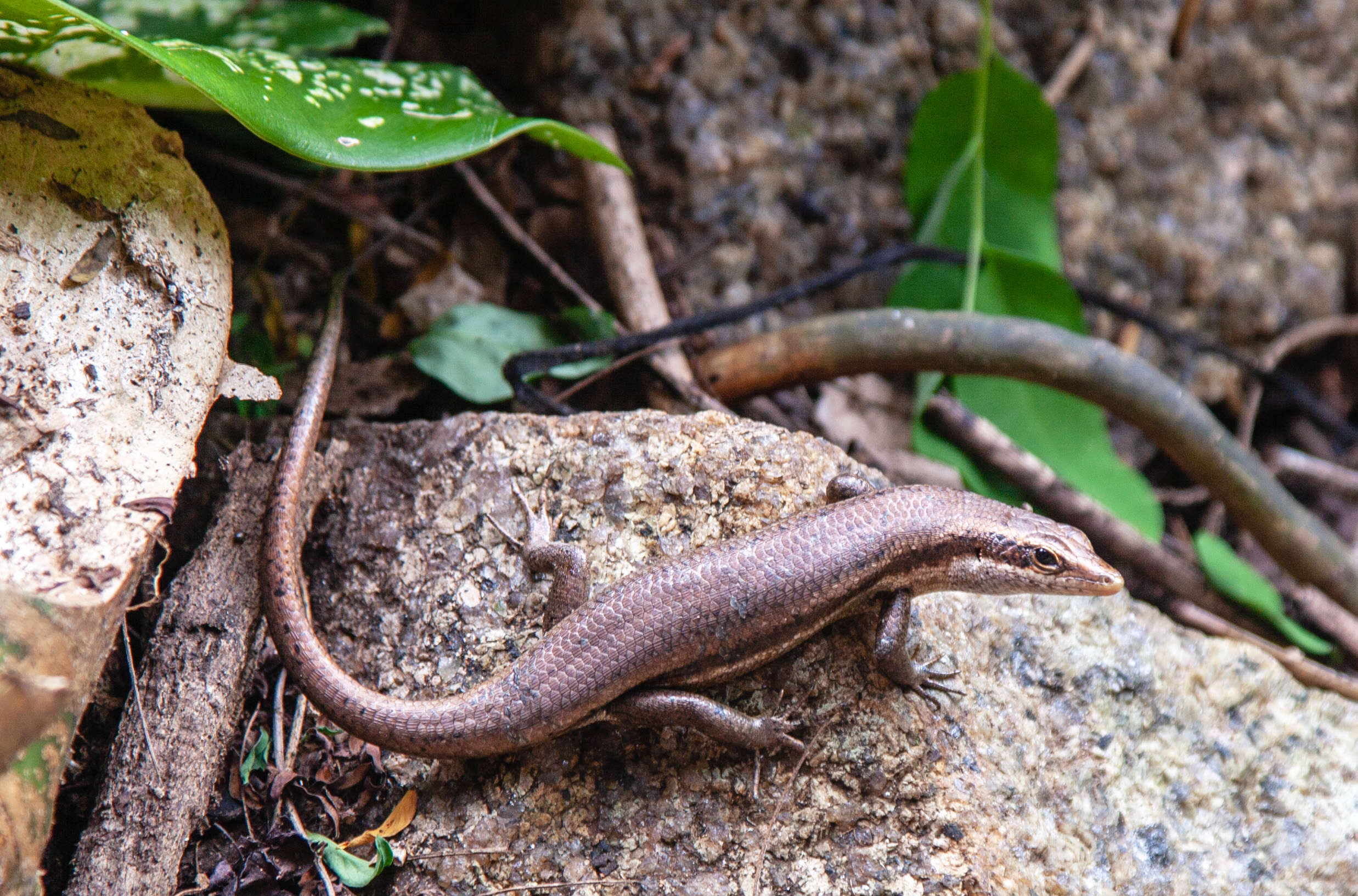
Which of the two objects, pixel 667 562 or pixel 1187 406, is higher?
pixel 1187 406

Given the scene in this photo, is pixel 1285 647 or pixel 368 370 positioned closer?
pixel 368 370

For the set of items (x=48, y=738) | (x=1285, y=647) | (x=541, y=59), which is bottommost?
(x=1285, y=647)

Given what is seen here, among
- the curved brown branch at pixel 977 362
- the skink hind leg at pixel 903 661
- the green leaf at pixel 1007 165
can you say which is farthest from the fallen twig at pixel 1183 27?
the skink hind leg at pixel 903 661

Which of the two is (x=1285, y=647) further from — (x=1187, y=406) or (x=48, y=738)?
(x=48, y=738)

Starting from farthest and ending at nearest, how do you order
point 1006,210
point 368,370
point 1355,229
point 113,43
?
point 1355,229 < point 1006,210 < point 368,370 < point 113,43

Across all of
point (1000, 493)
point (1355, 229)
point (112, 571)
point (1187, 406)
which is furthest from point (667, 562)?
point (1355, 229)

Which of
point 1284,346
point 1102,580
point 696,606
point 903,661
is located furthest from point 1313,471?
point 696,606

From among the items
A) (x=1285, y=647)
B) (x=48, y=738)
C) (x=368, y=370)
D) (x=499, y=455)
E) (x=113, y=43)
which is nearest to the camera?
(x=48, y=738)
